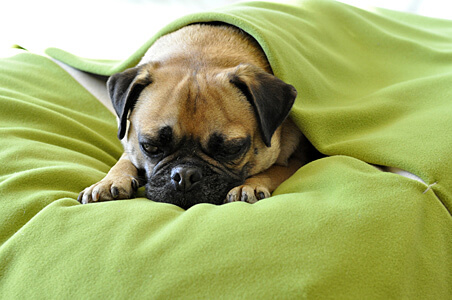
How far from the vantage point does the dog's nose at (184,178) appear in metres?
2.01

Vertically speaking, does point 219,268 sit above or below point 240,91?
below

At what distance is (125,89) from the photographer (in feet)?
7.60

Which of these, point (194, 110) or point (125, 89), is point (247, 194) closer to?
point (194, 110)

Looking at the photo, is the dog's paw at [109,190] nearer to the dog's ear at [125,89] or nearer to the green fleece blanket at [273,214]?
the green fleece blanket at [273,214]

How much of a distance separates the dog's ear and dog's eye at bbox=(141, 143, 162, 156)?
0.55 feet

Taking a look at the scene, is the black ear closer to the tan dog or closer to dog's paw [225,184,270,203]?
the tan dog

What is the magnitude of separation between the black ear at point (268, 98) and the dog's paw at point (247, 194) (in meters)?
0.25

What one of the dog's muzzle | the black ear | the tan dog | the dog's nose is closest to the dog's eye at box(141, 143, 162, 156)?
the tan dog

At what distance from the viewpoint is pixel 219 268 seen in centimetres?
136

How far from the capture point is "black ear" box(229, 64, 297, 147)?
215 cm

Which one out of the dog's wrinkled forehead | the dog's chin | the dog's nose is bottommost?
the dog's chin

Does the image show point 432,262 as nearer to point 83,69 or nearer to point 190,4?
point 83,69

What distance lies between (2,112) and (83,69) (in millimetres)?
886

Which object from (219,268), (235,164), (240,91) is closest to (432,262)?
(219,268)
